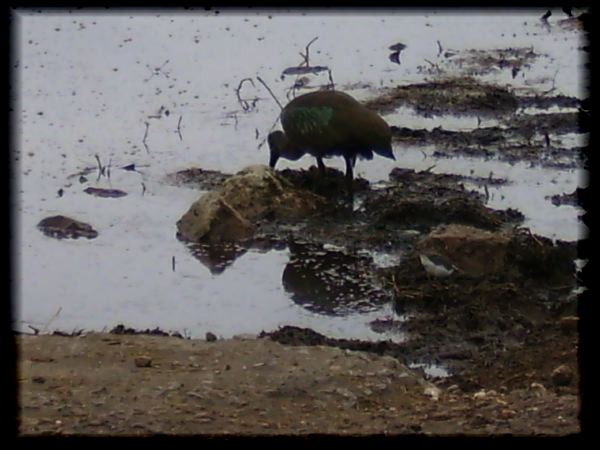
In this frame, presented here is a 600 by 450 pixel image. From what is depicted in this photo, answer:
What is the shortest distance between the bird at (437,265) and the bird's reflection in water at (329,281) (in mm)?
300

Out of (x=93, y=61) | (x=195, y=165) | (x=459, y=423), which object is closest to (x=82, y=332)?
(x=459, y=423)

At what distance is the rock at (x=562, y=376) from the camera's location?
5383 mm

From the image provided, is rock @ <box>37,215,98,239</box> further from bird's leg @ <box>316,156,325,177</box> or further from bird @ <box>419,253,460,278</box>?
bird @ <box>419,253,460,278</box>

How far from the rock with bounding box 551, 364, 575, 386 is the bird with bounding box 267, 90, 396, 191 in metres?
3.83

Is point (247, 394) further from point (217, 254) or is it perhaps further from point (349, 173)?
point (349, 173)

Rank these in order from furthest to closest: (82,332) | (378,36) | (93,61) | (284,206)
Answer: (378,36), (93,61), (284,206), (82,332)

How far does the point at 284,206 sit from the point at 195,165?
4.33 feet

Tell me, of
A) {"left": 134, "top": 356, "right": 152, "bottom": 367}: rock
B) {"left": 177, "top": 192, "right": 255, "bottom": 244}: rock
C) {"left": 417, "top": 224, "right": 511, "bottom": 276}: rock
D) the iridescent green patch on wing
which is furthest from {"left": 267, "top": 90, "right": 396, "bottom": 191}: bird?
{"left": 134, "top": 356, "right": 152, "bottom": 367}: rock

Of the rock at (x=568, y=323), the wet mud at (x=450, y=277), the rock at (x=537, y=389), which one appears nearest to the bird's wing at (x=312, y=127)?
the wet mud at (x=450, y=277)

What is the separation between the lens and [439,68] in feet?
40.7

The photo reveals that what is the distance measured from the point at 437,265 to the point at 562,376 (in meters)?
1.83

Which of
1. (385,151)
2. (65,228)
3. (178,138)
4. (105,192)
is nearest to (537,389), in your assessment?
(65,228)

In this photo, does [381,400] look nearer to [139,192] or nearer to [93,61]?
[139,192]
